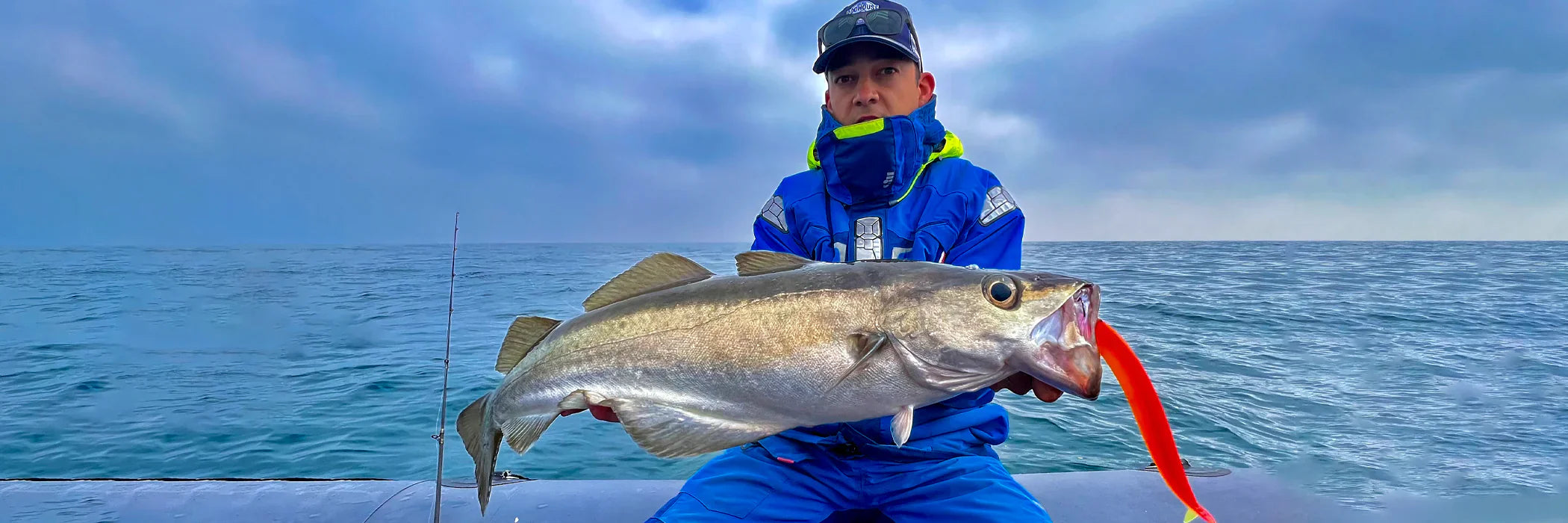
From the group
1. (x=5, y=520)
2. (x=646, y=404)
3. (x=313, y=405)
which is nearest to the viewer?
(x=646, y=404)

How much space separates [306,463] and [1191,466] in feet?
24.5

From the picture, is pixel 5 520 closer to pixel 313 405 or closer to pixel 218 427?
pixel 218 427

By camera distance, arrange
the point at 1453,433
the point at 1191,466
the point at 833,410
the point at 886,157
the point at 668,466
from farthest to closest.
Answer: the point at 1453,433 → the point at 668,466 → the point at 1191,466 → the point at 886,157 → the point at 833,410

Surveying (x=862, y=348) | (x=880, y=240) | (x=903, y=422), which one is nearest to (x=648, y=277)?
(x=862, y=348)

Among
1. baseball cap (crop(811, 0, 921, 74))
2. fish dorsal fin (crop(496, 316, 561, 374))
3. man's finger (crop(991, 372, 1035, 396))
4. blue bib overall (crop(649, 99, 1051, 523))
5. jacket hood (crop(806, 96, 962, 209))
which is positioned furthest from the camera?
baseball cap (crop(811, 0, 921, 74))

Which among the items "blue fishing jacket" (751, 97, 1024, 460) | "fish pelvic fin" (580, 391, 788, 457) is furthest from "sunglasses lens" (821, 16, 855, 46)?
"fish pelvic fin" (580, 391, 788, 457)

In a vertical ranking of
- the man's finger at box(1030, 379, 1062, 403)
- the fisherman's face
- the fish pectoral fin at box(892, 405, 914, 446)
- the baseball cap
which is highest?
the baseball cap

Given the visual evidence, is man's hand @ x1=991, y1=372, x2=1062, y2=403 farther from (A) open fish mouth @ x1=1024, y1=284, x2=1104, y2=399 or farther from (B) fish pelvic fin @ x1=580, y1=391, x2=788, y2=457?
(B) fish pelvic fin @ x1=580, y1=391, x2=788, y2=457

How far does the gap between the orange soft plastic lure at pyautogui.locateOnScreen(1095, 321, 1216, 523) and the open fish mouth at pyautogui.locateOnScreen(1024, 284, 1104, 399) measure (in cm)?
5

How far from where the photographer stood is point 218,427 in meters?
7.48

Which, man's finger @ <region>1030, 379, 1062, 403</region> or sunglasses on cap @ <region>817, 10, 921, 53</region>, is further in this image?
sunglasses on cap @ <region>817, 10, 921, 53</region>

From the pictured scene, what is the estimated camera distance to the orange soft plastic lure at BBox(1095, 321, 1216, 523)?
1.56m

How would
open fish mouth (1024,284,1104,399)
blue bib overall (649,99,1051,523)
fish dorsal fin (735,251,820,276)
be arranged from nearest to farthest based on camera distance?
1. open fish mouth (1024,284,1104,399)
2. fish dorsal fin (735,251,820,276)
3. blue bib overall (649,99,1051,523)

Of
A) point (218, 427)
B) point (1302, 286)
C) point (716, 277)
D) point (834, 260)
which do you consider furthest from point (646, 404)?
point (1302, 286)
